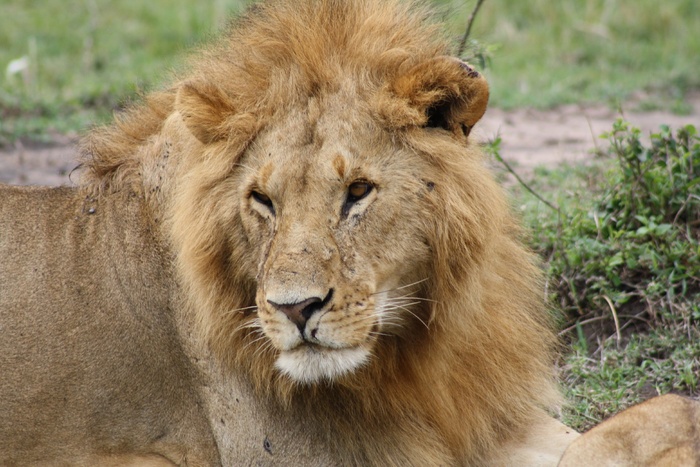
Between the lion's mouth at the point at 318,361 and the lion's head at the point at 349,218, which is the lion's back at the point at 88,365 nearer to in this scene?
the lion's head at the point at 349,218

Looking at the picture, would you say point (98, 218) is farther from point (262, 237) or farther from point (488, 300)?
point (488, 300)

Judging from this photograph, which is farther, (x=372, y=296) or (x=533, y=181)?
(x=533, y=181)

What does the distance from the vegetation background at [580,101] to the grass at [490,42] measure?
0.9 inches

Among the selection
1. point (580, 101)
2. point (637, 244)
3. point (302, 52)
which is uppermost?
point (302, 52)

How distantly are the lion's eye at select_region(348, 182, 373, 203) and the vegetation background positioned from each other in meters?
0.93

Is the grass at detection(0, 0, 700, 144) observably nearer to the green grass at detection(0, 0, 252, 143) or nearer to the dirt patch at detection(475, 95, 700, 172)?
the green grass at detection(0, 0, 252, 143)

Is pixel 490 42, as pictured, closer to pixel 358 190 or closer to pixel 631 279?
pixel 631 279

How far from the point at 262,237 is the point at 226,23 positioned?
1145 mm

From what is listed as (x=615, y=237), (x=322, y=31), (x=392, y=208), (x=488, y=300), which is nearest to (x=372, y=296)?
(x=392, y=208)

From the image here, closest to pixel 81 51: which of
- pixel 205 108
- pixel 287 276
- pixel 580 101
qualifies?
pixel 580 101

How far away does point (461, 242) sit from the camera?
3268mm

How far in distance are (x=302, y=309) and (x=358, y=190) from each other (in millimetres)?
448

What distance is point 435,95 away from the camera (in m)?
3.22

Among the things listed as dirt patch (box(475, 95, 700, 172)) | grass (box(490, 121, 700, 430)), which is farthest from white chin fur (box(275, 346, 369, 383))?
dirt patch (box(475, 95, 700, 172))
